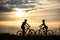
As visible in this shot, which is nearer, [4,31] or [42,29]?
[42,29]

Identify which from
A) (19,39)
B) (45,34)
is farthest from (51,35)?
(19,39)

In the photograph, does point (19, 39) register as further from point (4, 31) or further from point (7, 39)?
point (4, 31)

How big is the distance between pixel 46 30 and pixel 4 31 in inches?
213

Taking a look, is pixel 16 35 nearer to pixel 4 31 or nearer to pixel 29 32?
pixel 29 32

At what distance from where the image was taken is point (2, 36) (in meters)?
39.4

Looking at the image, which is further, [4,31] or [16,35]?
[4,31]

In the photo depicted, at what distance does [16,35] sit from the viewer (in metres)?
39.5

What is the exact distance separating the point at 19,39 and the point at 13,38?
0.75m

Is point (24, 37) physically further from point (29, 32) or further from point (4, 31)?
point (4, 31)

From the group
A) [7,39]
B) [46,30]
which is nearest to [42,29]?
[46,30]

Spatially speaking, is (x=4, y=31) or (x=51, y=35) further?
(x=4, y=31)

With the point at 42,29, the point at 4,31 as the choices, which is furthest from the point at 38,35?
the point at 4,31

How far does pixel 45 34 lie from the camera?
1542 inches

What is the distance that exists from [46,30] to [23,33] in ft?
6.16
